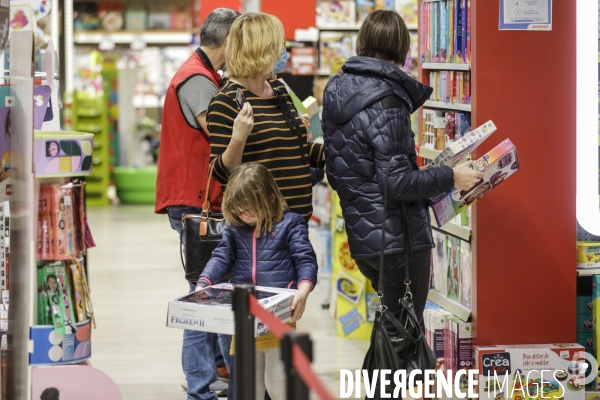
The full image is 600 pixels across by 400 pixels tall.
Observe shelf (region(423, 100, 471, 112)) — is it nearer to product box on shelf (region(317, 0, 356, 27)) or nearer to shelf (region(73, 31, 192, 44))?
product box on shelf (region(317, 0, 356, 27))

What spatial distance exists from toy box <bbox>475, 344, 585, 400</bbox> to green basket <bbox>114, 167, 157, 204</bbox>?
1037 centimetres

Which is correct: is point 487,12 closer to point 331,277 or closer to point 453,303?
point 453,303

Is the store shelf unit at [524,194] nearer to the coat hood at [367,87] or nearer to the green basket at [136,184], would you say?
the coat hood at [367,87]

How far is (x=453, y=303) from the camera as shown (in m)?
4.43

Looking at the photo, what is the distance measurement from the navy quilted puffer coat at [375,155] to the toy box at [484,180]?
127mm

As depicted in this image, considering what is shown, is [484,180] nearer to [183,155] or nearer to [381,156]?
[381,156]

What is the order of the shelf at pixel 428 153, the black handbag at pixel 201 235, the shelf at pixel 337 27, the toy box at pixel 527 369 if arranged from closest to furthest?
1. the black handbag at pixel 201 235
2. the toy box at pixel 527 369
3. the shelf at pixel 428 153
4. the shelf at pixel 337 27

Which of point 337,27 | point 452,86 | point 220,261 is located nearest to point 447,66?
point 452,86

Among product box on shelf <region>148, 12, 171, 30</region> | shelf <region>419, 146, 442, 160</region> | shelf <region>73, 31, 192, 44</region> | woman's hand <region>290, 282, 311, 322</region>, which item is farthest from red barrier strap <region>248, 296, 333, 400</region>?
product box on shelf <region>148, 12, 171, 30</region>

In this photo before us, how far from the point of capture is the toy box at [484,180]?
3555 mm

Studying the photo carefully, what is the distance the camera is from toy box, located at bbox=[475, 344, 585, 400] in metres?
4.07

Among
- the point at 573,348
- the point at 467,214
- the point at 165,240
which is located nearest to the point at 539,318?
the point at 573,348

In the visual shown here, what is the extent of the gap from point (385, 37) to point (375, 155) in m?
0.43

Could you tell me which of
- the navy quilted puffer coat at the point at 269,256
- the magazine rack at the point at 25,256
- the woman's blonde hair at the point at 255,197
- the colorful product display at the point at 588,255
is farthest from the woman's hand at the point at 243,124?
the colorful product display at the point at 588,255
